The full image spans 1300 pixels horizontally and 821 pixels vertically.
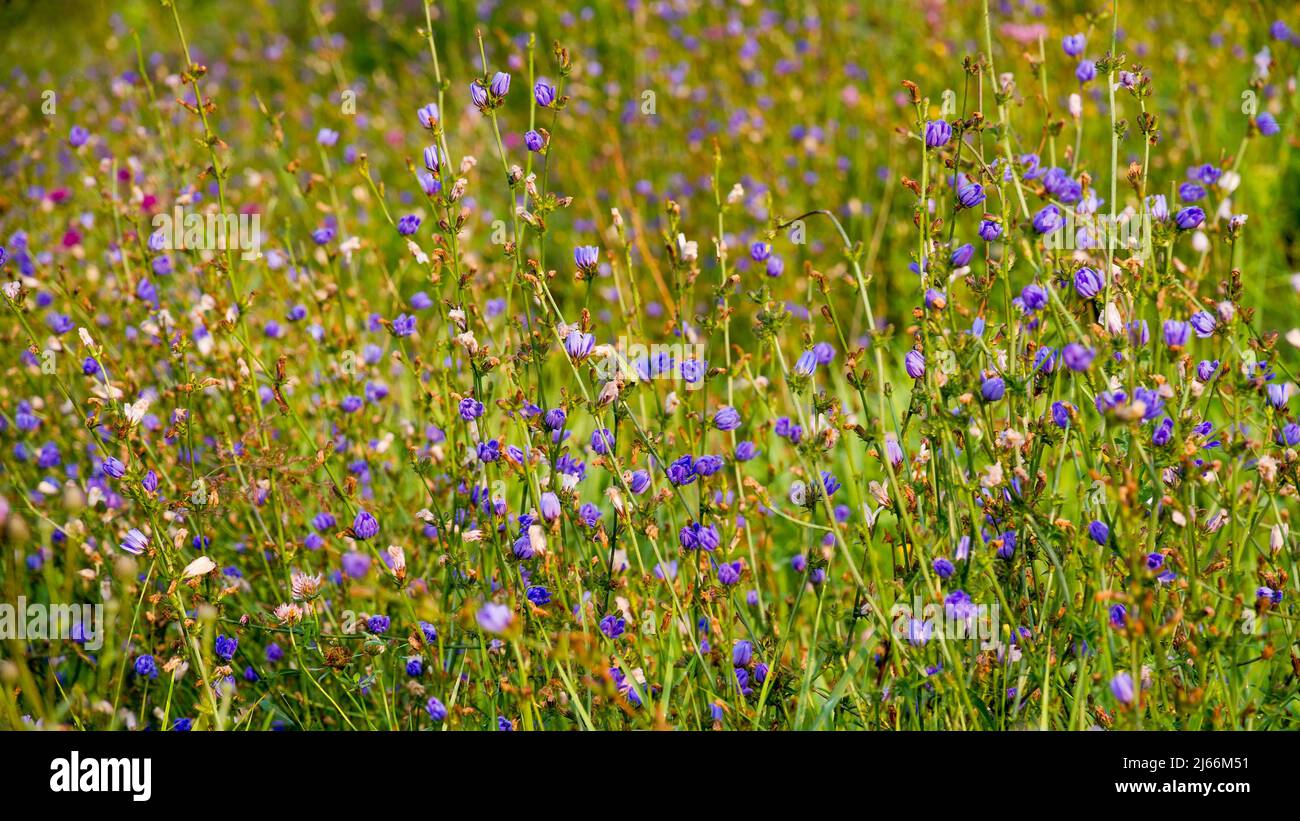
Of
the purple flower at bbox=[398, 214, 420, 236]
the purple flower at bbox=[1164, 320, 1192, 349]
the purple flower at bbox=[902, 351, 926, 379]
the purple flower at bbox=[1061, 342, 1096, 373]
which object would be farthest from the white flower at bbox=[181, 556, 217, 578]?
the purple flower at bbox=[1164, 320, 1192, 349]

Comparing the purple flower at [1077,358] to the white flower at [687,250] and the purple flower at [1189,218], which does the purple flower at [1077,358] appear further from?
the white flower at [687,250]

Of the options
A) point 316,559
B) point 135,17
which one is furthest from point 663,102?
point 135,17

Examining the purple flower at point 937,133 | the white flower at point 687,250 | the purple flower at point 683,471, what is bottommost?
the purple flower at point 683,471

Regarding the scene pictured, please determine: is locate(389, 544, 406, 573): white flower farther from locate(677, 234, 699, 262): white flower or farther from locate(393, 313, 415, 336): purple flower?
locate(677, 234, 699, 262): white flower

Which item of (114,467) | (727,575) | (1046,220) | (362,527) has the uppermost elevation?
(1046,220)

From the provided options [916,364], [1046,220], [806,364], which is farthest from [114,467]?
[1046,220]

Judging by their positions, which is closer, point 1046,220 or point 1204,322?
point 1046,220

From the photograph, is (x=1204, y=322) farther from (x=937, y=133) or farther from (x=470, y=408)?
(x=470, y=408)

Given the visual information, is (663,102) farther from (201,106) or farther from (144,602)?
(144,602)

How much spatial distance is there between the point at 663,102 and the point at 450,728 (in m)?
3.70

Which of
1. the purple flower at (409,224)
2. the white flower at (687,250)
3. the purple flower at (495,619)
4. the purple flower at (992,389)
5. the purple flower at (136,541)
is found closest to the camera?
the purple flower at (495,619)

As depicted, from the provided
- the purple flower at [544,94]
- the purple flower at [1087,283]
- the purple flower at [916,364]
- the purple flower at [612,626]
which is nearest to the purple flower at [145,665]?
the purple flower at [612,626]

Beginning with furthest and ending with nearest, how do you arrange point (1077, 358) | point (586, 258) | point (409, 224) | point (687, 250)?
point (409, 224) → point (687, 250) → point (586, 258) → point (1077, 358)
